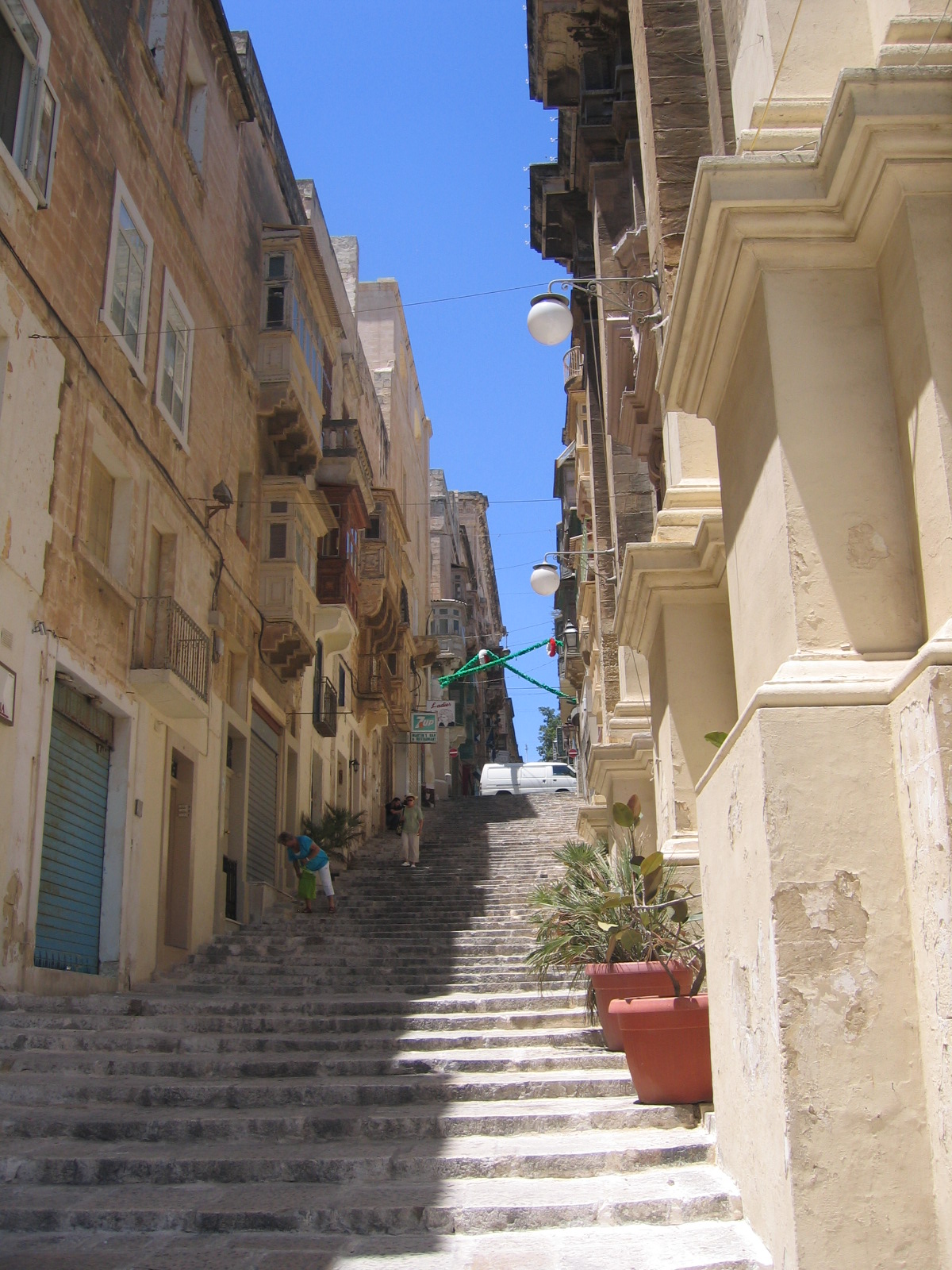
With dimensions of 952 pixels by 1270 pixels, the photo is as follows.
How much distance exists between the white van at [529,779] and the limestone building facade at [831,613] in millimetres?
37059

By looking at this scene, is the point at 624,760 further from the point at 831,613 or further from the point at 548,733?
the point at 548,733

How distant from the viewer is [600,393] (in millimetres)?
21609

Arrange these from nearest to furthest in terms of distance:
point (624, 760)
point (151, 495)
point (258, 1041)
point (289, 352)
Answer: point (258, 1041) < point (151, 495) < point (624, 760) < point (289, 352)

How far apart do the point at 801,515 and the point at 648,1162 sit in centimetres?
303

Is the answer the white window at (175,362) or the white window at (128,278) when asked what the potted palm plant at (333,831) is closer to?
A: the white window at (175,362)

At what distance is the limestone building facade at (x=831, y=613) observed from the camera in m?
3.92

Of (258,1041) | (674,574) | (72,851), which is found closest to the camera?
(258,1041)

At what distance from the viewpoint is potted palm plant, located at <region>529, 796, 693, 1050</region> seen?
786 centimetres

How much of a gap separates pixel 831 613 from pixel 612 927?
4.03 meters

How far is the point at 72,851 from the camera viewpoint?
12.3 metres

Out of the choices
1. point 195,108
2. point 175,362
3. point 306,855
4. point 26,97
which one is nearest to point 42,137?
point 26,97

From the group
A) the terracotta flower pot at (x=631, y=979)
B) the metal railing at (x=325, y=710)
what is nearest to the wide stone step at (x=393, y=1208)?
the terracotta flower pot at (x=631, y=979)

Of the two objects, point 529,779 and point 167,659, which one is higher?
point 529,779

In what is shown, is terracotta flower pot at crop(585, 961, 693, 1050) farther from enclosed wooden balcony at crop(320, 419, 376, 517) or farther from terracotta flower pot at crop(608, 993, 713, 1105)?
enclosed wooden balcony at crop(320, 419, 376, 517)
